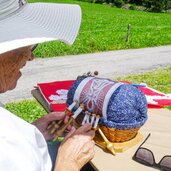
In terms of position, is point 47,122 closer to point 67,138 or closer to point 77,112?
Result: point 77,112

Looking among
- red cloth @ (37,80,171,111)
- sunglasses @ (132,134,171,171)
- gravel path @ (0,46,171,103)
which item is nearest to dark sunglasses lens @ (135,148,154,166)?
sunglasses @ (132,134,171,171)

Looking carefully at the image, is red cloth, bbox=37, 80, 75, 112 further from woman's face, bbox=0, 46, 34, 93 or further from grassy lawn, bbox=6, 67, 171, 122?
grassy lawn, bbox=6, 67, 171, 122

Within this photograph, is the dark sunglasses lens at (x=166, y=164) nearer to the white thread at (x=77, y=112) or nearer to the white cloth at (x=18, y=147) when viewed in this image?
the white thread at (x=77, y=112)

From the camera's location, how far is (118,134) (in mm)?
2199

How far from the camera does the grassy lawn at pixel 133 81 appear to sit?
533cm

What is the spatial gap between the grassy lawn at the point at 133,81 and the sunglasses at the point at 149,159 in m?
3.15

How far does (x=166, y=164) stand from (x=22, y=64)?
2.55 feet

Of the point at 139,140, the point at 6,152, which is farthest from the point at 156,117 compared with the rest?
the point at 6,152

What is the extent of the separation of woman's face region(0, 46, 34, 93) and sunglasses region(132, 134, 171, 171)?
2.19ft

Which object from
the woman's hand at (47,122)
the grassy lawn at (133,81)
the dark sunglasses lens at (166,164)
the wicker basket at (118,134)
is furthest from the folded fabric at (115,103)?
the grassy lawn at (133,81)

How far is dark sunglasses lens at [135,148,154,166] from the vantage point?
6.69 ft

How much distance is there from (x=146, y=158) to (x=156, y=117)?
629 mm

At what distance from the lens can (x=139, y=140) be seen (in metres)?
2.26

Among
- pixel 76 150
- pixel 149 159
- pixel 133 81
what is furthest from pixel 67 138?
pixel 133 81
